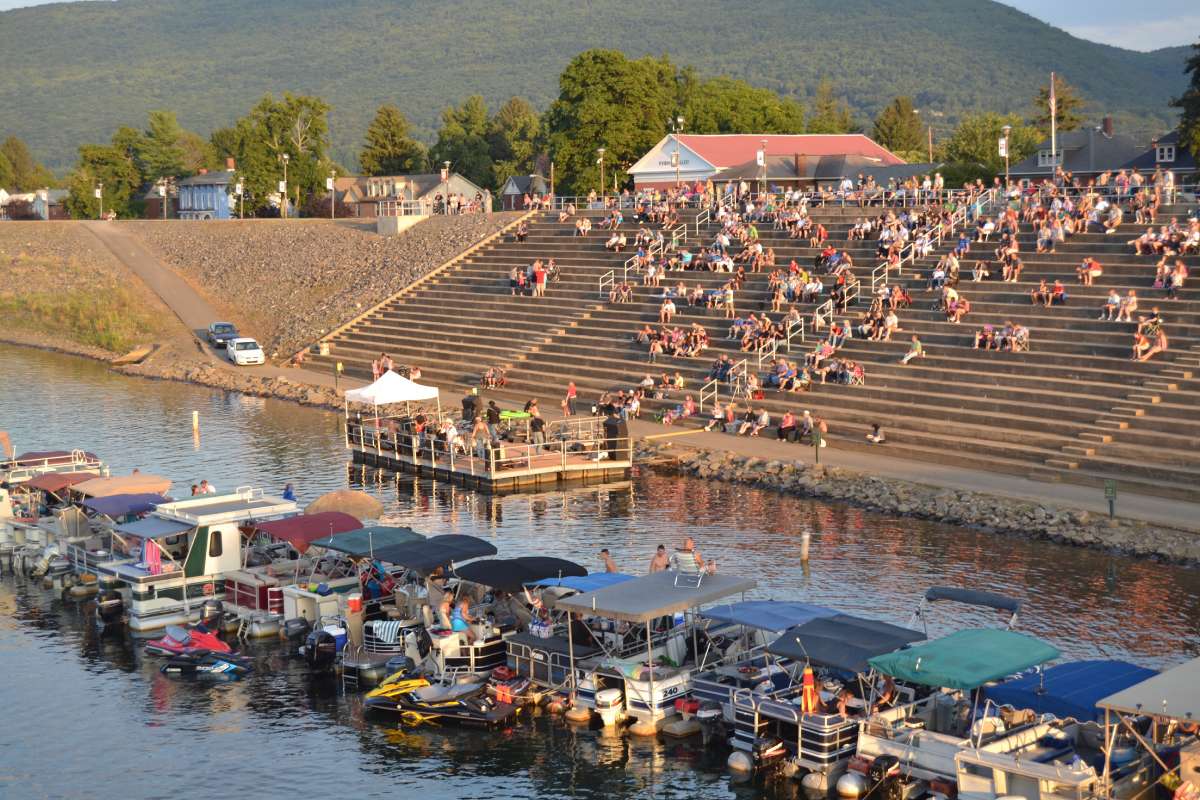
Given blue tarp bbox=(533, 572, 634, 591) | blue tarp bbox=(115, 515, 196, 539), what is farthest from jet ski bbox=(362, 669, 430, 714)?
blue tarp bbox=(115, 515, 196, 539)

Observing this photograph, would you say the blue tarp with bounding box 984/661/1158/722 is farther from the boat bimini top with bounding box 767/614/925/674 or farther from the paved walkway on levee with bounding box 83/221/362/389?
the paved walkway on levee with bounding box 83/221/362/389

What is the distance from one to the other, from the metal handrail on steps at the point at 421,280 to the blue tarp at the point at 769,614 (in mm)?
49030

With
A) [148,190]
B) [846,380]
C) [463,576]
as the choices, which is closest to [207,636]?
[463,576]

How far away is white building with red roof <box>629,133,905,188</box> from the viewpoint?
9800 cm

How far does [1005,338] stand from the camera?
46969mm

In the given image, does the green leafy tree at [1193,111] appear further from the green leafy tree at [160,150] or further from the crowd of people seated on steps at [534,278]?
the green leafy tree at [160,150]

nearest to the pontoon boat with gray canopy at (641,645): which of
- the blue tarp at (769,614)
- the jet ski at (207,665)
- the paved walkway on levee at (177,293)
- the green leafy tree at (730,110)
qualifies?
the blue tarp at (769,614)

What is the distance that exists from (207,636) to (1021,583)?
17.7 metres

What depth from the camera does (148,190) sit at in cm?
15075

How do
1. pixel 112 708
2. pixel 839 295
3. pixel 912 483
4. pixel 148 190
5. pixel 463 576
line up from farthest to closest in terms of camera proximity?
pixel 148 190 → pixel 839 295 → pixel 912 483 → pixel 463 576 → pixel 112 708

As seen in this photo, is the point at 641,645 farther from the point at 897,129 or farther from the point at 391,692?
the point at 897,129

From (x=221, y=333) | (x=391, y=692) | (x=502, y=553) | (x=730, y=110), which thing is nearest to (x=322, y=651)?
(x=391, y=692)

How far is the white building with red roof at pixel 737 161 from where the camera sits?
98.0 meters

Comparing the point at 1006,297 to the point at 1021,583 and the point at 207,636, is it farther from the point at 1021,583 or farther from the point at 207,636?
the point at 207,636
